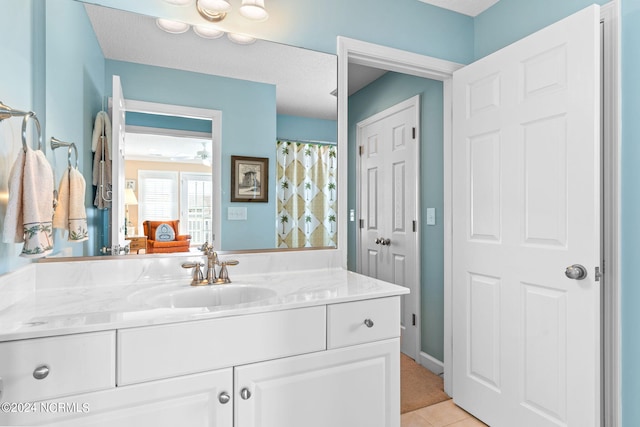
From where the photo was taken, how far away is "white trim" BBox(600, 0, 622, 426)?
5.16 ft

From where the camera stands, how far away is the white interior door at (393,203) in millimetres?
2814

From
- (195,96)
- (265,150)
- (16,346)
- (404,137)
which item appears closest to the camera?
(16,346)

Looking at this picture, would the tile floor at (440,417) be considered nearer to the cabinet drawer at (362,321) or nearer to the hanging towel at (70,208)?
the cabinet drawer at (362,321)

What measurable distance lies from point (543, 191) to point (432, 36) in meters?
1.15

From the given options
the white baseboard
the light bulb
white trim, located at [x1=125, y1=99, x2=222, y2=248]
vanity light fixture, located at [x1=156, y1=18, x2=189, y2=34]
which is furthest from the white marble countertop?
the white baseboard

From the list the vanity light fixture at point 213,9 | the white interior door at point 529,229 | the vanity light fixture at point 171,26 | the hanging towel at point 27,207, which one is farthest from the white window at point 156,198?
the white interior door at point 529,229

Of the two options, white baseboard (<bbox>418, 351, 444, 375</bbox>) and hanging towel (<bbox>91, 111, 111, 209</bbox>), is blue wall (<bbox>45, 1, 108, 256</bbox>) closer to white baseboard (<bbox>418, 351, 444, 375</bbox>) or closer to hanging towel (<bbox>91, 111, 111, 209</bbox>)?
hanging towel (<bbox>91, 111, 111, 209</bbox>)

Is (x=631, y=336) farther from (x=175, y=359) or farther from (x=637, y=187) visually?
(x=175, y=359)

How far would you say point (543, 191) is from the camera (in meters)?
1.68

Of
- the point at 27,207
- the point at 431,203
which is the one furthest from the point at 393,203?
the point at 27,207

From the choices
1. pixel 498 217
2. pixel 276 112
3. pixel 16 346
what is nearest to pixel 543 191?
pixel 498 217

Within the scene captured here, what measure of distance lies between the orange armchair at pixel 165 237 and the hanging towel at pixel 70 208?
0.27 metres

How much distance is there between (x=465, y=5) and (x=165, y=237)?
215cm

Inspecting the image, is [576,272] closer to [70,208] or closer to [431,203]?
[431,203]
